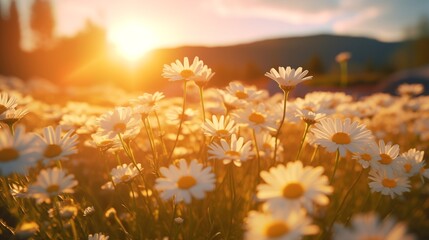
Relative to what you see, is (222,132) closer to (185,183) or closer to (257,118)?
(257,118)

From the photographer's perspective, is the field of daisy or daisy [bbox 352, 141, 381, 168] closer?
the field of daisy

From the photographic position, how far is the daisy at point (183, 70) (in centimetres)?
218

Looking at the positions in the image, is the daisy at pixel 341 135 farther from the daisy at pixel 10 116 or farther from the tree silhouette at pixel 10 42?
the tree silhouette at pixel 10 42

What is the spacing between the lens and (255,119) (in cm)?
216

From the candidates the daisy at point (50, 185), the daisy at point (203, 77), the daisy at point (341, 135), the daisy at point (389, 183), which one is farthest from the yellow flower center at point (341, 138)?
the daisy at point (50, 185)

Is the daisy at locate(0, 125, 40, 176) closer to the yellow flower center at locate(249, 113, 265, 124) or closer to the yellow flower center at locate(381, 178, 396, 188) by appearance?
the yellow flower center at locate(249, 113, 265, 124)

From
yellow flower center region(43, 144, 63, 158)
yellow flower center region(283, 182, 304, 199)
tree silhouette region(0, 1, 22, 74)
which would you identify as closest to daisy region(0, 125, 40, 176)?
yellow flower center region(43, 144, 63, 158)

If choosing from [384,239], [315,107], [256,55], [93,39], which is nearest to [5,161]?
[384,239]

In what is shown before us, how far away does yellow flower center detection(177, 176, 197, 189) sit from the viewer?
1.53m

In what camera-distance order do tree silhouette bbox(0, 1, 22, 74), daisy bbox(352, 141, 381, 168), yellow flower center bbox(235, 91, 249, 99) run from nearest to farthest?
daisy bbox(352, 141, 381, 168)
yellow flower center bbox(235, 91, 249, 99)
tree silhouette bbox(0, 1, 22, 74)

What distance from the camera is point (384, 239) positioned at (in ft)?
2.77

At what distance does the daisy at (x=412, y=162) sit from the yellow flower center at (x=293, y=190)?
1.01 m

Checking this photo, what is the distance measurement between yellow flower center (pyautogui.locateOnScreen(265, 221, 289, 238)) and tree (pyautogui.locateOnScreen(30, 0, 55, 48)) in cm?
4955

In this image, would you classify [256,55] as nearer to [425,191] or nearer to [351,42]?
[351,42]
